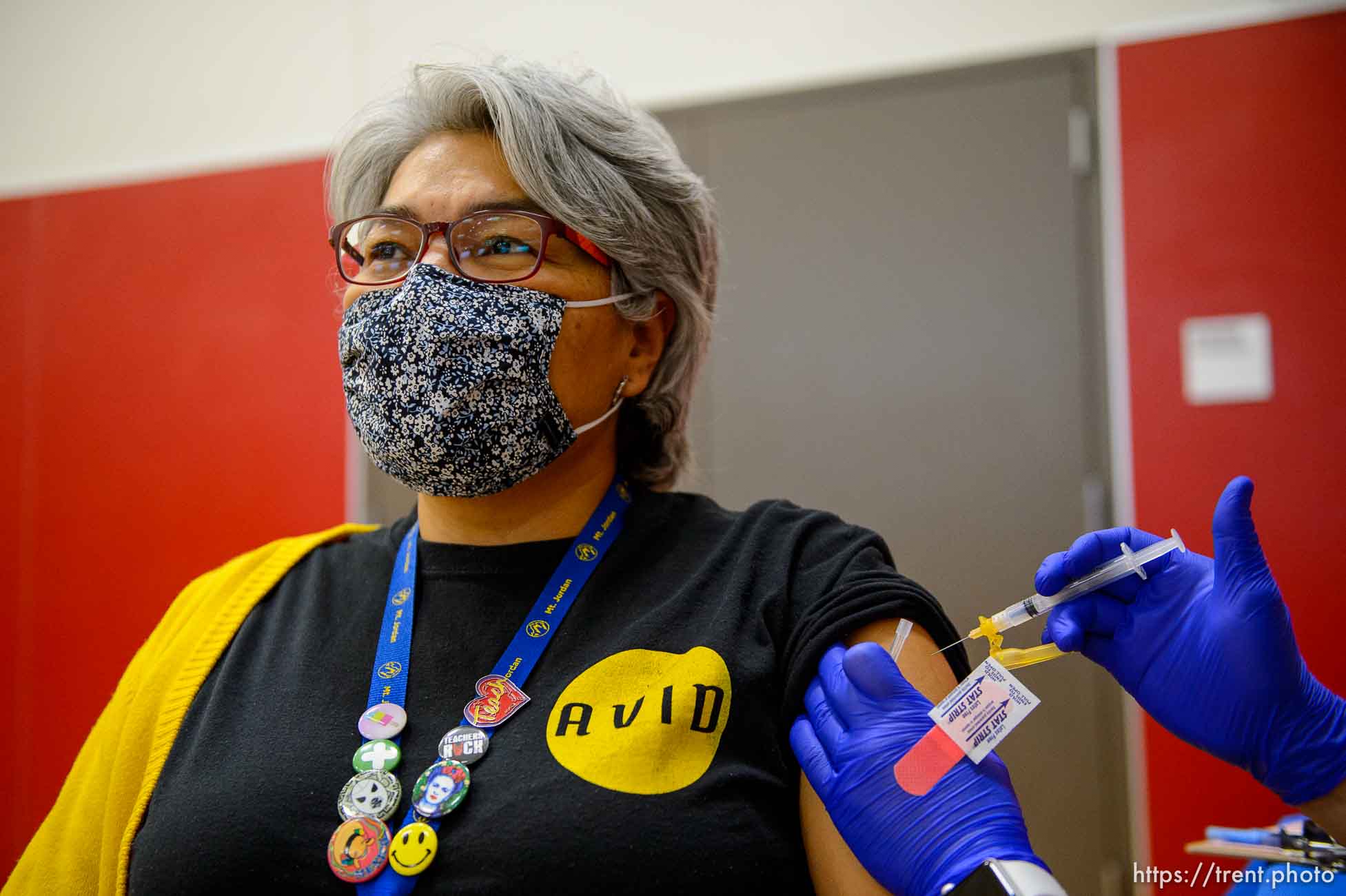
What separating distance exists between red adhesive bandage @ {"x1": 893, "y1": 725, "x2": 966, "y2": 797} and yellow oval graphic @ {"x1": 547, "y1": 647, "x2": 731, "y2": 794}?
7.6 inches

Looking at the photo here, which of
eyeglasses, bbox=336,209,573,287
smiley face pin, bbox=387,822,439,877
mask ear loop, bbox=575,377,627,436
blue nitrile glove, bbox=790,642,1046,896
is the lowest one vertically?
smiley face pin, bbox=387,822,439,877

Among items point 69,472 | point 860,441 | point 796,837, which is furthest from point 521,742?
point 69,472

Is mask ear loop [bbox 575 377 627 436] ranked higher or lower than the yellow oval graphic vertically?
higher

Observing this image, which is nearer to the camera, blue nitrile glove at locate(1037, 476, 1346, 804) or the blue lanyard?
blue nitrile glove at locate(1037, 476, 1346, 804)

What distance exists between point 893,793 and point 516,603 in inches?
19.2

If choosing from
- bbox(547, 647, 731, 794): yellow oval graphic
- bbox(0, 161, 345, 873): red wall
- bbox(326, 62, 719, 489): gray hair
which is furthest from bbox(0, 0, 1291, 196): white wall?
bbox(547, 647, 731, 794): yellow oval graphic

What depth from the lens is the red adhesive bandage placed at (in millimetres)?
857

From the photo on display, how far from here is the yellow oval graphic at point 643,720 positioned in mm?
957

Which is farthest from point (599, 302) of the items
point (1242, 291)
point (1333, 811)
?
point (1242, 291)

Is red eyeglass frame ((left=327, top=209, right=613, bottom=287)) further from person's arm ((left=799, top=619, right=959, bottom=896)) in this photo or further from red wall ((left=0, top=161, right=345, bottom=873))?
red wall ((left=0, top=161, right=345, bottom=873))

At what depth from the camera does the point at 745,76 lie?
8.14ft

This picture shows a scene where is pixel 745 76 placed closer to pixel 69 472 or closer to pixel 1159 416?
pixel 1159 416

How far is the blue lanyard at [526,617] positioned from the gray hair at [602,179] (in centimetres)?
→ 18

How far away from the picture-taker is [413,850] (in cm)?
94
